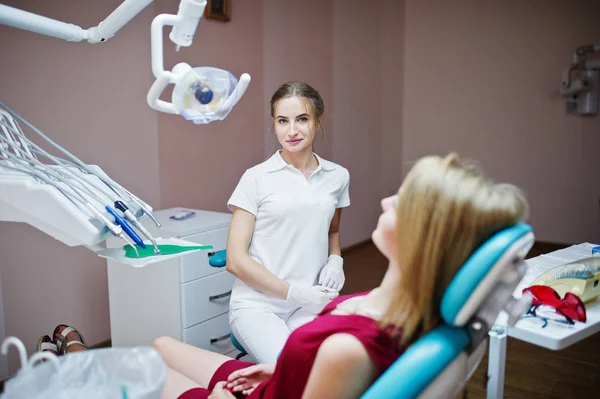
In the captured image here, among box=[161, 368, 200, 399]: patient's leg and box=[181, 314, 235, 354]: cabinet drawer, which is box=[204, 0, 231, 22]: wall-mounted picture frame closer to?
box=[181, 314, 235, 354]: cabinet drawer

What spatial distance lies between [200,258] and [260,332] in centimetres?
53

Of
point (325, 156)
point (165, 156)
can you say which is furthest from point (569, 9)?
point (165, 156)

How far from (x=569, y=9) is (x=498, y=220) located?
403 cm

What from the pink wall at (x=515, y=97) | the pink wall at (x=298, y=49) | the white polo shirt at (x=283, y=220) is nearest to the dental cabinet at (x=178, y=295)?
the white polo shirt at (x=283, y=220)

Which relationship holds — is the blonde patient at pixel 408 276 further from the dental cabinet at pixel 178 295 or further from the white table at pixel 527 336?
the dental cabinet at pixel 178 295

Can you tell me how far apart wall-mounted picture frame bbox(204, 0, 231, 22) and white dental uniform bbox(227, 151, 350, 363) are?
150 centimetres

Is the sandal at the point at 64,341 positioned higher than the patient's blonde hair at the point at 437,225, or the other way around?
the patient's blonde hair at the point at 437,225

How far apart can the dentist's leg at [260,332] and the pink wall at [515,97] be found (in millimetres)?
2818

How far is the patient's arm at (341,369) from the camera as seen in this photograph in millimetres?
871

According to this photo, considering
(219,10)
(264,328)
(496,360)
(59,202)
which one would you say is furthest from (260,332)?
(219,10)

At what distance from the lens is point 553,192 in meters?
4.40

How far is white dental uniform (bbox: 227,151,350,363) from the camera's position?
165cm

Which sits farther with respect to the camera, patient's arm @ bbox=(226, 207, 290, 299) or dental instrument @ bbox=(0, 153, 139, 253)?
patient's arm @ bbox=(226, 207, 290, 299)

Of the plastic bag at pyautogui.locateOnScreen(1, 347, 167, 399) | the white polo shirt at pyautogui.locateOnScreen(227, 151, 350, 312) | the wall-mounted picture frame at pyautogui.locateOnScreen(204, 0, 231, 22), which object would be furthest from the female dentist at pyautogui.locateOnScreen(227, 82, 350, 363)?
the wall-mounted picture frame at pyautogui.locateOnScreen(204, 0, 231, 22)
